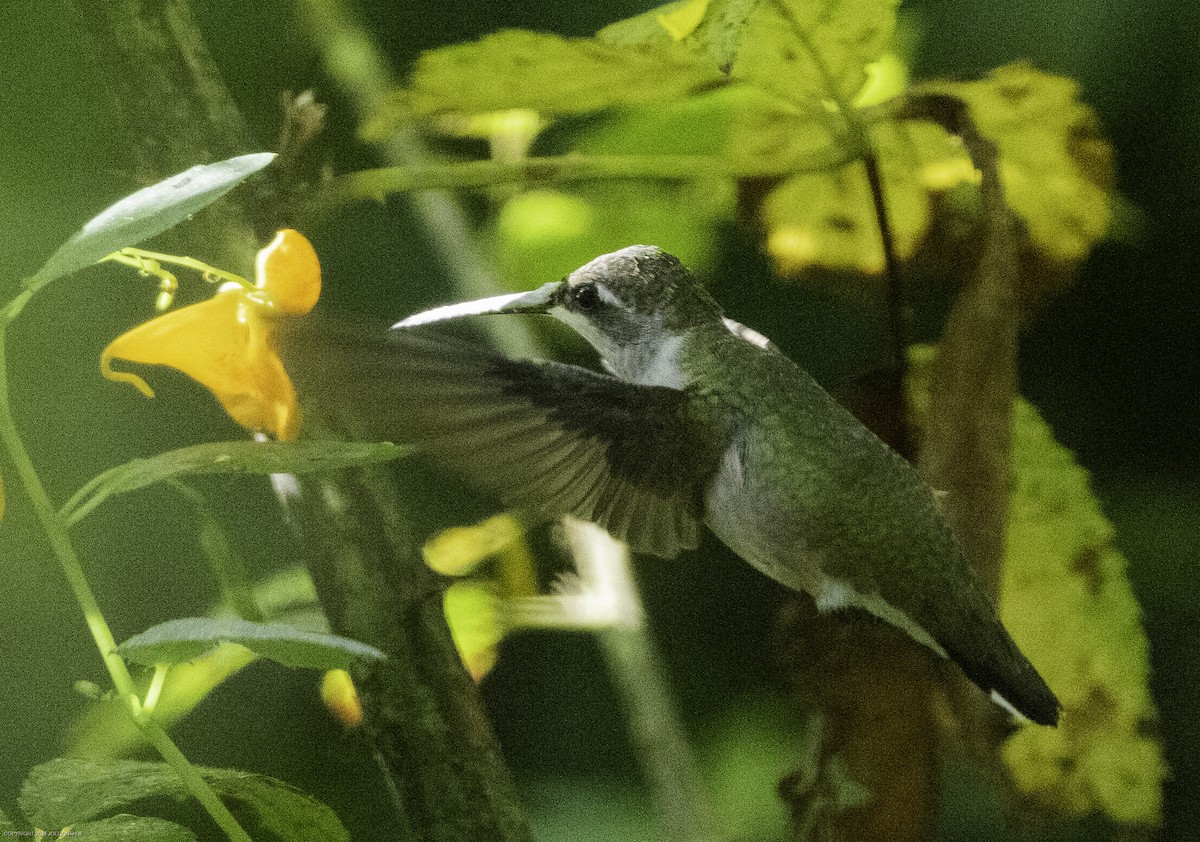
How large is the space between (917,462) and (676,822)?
28 cm

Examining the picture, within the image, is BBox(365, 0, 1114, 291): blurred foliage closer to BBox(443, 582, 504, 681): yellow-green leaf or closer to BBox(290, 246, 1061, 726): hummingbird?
BBox(290, 246, 1061, 726): hummingbird

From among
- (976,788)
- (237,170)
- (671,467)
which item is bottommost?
(976,788)

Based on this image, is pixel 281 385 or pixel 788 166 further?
pixel 788 166

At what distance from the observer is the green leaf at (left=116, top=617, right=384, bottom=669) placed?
44cm

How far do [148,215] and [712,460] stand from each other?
31 cm

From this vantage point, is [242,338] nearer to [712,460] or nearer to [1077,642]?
[712,460]

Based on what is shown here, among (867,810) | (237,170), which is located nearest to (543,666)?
(867,810)

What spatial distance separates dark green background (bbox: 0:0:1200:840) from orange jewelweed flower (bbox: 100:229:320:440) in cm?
5

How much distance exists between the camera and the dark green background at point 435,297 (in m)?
0.57

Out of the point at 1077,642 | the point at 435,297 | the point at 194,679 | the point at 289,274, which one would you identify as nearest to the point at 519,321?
the point at 435,297

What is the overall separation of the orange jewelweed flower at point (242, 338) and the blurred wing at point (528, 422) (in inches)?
0.9

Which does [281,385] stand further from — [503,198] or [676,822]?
[676,822]

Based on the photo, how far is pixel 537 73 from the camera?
64 centimetres

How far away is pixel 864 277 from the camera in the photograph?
0.71m
